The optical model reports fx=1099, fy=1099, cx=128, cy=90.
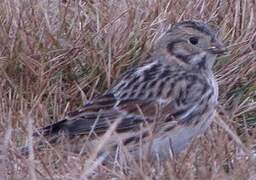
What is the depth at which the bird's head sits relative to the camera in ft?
18.4

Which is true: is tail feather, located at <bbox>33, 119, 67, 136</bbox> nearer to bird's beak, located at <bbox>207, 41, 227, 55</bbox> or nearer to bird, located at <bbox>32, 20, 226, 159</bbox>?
→ bird, located at <bbox>32, 20, 226, 159</bbox>

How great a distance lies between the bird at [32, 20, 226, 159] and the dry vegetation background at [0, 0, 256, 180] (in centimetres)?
14

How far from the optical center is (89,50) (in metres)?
6.24

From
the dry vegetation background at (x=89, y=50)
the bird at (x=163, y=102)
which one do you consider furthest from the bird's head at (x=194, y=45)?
the dry vegetation background at (x=89, y=50)

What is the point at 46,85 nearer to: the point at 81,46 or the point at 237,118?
the point at 81,46

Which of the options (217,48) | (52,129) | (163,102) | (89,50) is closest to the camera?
(52,129)

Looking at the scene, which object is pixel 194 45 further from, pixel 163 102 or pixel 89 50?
pixel 89 50

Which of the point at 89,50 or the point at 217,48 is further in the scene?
the point at 89,50

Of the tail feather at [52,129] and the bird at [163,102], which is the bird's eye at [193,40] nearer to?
the bird at [163,102]

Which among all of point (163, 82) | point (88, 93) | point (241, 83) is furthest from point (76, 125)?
point (241, 83)

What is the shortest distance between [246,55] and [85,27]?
95 cm

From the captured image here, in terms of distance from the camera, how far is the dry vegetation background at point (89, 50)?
231 inches

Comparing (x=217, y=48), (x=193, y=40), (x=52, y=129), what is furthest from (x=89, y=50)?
(x=52, y=129)

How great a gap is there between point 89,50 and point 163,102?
1.03 meters
